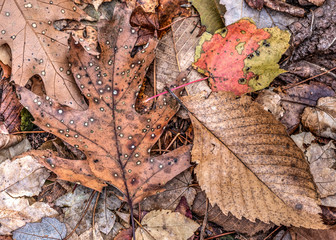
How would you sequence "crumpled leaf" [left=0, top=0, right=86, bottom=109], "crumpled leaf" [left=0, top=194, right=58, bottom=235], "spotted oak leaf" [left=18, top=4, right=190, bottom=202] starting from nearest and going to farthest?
"spotted oak leaf" [left=18, top=4, right=190, bottom=202], "crumpled leaf" [left=0, top=0, right=86, bottom=109], "crumpled leaf" [left=0, top=194, right=58, bottom=235]

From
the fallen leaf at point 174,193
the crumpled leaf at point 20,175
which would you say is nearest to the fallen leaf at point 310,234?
the fallen leaf at point 174,193

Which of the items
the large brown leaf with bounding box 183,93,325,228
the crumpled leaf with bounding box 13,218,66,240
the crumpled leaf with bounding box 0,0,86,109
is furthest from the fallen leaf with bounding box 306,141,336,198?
the crumpled leaf with bounding box 13,218,66,240

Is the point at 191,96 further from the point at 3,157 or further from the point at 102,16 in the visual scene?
the point at 3,157

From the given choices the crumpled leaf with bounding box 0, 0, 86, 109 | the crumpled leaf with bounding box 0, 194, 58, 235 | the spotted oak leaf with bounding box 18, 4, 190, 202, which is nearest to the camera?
the spotted oak leaf with bounding box 18, 4, 190, 202

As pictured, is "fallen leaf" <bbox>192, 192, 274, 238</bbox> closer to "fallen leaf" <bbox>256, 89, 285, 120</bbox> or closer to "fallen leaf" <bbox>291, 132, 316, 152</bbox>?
"fallen leaf" <bbox>291, 132, 316, 152</bbox>

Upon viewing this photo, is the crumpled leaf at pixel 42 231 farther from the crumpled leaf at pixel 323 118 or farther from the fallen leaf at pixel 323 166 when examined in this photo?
the crumpled leaf at pixel 323 118

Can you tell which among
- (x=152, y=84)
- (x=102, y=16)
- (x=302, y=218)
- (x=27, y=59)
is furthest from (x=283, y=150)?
(x=27, y=59)
